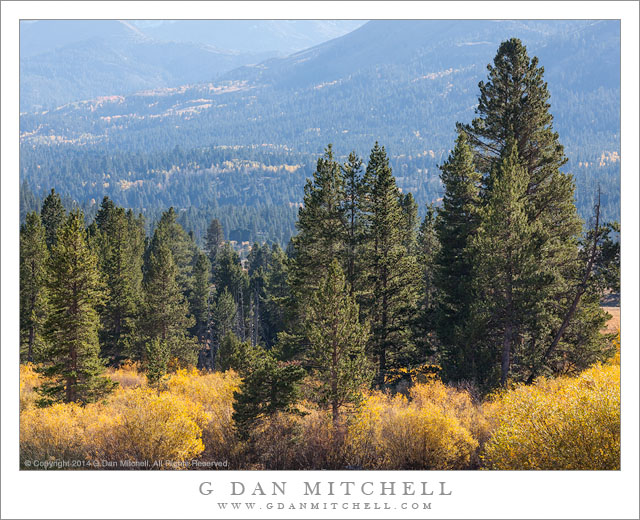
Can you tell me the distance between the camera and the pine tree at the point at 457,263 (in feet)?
91.1

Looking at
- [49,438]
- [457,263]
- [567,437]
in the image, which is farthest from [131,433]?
[457,263]

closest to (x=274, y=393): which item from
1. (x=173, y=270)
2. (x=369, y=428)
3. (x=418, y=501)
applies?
(x=369, y=428)

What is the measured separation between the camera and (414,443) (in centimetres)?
1900

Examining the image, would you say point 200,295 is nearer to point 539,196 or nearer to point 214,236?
point 214,236

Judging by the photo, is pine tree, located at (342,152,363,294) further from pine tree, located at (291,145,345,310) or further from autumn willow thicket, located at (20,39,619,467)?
pine tree, located at (291,145,345,310)

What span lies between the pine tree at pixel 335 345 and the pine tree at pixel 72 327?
10.9m

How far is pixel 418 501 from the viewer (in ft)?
52.3

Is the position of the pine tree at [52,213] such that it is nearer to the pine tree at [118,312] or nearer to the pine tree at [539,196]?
the pine tree at [118,312]

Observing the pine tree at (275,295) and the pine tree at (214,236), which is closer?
the pine tree at (275,295)

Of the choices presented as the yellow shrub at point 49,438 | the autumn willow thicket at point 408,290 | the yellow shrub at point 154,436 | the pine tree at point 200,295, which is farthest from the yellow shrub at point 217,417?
the pine tree at point 200,295

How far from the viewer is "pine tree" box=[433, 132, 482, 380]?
91.1ft

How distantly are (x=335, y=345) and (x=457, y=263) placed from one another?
10.5 m

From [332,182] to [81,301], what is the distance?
43.1 feet
